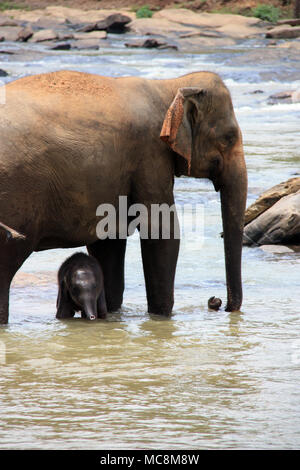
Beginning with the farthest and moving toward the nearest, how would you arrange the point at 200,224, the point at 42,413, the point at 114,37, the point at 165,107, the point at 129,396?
the point at 114,37 → the point at 200,224 → the point at 165,107 → the point at 129,396 → the point at 42,413

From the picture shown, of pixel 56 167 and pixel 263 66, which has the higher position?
pixel 56 167

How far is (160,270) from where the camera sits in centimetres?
816

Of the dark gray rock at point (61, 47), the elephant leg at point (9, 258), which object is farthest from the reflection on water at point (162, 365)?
the dark gray rock at point (61, 47)

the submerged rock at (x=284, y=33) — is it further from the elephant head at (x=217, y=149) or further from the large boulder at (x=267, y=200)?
the elephant head at (x=217, y=149)

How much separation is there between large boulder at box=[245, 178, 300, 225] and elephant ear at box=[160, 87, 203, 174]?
14.7 ft

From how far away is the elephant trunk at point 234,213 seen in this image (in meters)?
8.16

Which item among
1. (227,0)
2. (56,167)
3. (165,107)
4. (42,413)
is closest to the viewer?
(42,413)

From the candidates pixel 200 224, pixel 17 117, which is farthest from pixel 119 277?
pixel 200 224

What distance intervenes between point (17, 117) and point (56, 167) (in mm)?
480

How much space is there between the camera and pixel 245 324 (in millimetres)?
7910

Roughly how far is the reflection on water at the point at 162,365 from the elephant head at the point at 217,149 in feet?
2.02

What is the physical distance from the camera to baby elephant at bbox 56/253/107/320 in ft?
25.4

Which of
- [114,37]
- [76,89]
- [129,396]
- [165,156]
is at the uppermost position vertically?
[76,89]

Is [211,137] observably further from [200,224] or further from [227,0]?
[227,0]
